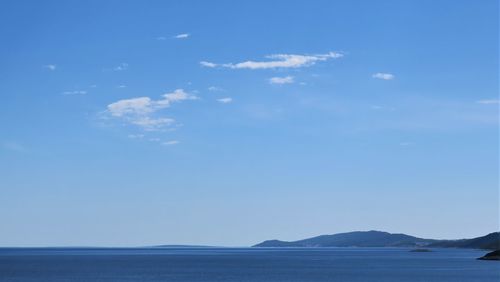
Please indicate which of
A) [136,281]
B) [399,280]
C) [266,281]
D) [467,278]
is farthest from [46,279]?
[467,278]

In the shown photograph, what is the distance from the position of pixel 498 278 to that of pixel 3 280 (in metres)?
86.2

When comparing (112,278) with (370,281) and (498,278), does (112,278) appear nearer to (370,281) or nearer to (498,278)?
(370,281)

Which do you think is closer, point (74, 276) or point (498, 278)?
point (498, 278)

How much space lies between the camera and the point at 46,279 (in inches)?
4749

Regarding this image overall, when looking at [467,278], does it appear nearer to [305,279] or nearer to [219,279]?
[305,279]

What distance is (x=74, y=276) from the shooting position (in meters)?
129

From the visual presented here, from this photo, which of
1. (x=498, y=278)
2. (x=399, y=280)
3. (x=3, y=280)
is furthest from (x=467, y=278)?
(x=3, y=280)

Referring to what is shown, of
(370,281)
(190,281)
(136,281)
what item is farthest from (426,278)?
(136,281)

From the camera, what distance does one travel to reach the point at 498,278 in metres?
118

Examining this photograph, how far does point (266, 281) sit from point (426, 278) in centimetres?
3090

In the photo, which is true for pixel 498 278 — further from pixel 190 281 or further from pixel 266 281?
pixel 190 281

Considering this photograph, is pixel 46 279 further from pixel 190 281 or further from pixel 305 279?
pixel 305 279

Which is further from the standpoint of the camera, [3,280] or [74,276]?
[74,276]

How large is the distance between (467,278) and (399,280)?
593 inches
